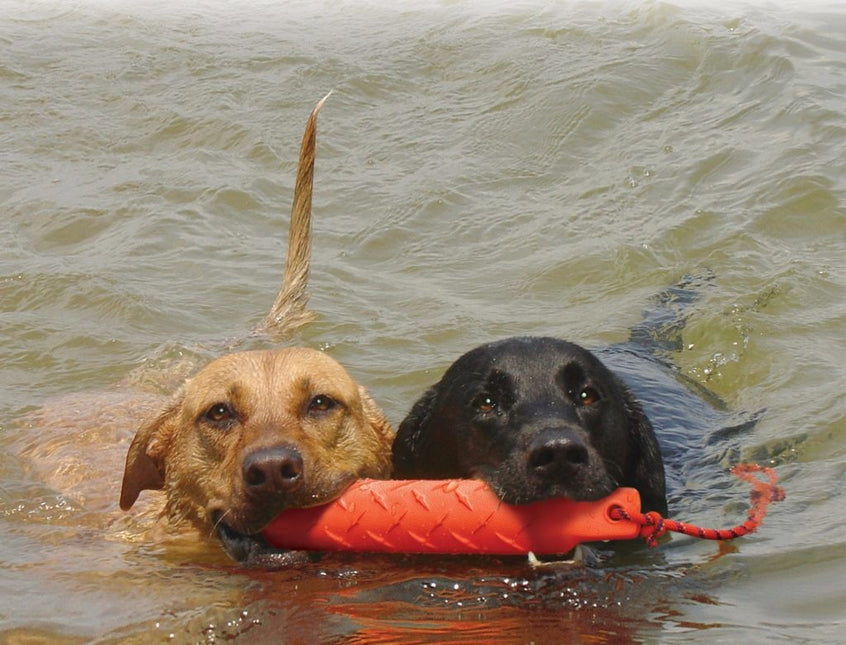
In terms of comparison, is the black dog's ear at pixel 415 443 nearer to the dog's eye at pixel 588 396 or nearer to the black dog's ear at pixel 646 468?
the dog's eye at pixel 588 396

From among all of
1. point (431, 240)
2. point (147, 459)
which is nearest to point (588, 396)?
point (147, 459)

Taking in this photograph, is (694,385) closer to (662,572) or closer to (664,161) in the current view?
(662,572)

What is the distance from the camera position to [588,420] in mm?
4934

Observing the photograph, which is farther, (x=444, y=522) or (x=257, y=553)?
(x=257, y=553)

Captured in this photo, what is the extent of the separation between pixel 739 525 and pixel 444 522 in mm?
1439

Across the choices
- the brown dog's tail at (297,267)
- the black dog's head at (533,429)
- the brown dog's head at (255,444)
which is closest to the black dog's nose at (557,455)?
the black dog's head at (533,429)

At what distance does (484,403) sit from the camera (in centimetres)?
504

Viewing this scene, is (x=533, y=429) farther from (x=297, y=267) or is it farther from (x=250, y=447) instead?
(x=297, y=267)

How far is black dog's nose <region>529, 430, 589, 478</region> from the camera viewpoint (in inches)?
172

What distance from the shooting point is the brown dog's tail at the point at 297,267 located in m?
6.96

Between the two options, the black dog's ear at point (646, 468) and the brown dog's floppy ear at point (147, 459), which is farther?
the brown dog's floppy ear at point (147, 459)

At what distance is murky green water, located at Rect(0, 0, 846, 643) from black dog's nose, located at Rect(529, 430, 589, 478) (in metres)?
0.47

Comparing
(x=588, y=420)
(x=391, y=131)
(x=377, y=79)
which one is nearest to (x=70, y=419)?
(x=588, y=420)

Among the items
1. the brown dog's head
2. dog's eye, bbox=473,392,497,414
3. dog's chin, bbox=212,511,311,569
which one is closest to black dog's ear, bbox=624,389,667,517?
dog's eye, bbox=473,392,497,414
